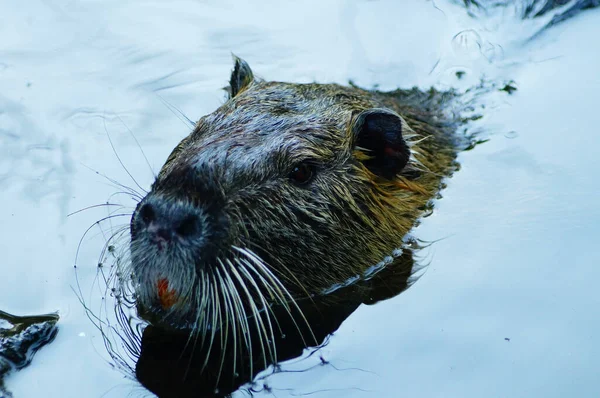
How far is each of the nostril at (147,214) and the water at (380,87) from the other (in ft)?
2.47

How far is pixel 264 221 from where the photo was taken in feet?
14.4

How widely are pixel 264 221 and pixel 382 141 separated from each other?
876mm

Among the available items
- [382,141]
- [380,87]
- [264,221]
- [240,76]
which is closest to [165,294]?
[264,221]

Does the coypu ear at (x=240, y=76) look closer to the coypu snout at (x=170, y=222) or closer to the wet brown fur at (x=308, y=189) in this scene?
the wet brown fur at (x=308, y=189)

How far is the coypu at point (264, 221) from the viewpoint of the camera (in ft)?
13.2

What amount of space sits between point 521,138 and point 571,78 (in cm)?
98

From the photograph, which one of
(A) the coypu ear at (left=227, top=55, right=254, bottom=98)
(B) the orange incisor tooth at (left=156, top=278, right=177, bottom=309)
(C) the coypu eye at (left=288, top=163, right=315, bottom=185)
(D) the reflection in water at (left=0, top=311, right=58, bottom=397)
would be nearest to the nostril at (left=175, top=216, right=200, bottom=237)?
(B) the orange incisor tooth at (left=156, top=278, right=177, bottom=309)

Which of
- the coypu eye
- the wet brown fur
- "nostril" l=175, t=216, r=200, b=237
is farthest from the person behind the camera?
the coypu eye

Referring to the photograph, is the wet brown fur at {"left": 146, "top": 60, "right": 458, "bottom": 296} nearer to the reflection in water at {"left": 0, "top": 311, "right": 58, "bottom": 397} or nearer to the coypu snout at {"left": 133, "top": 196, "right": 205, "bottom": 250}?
the coypu snout at {"left": 133, "top": 196, "right": 205, "bottom": 250}

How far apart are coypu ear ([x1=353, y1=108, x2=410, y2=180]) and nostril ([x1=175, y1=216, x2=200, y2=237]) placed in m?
1.23

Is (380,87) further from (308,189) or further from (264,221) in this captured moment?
(264,221)

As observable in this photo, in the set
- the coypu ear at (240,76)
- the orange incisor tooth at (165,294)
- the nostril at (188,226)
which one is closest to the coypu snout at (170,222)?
the nostril at (188,226)

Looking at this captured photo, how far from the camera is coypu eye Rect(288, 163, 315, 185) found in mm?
4572

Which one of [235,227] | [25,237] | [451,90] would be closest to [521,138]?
[451,90]
